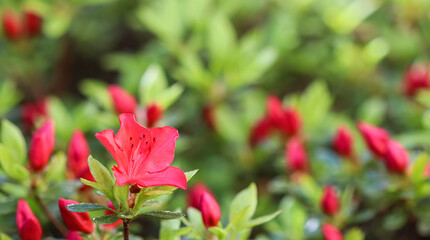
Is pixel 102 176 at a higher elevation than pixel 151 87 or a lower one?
lower

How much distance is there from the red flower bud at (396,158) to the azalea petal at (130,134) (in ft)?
2.08

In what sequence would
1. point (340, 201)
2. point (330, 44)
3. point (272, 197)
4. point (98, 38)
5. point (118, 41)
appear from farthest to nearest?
1. point (118, 41)
2. point (98, 38)
3. point (330, 44)
4. point (272, 197)
5. point (340, 201)

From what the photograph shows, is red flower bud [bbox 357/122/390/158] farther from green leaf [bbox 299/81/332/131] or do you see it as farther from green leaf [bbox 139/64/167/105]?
green leaf [bbox 139/64/167/105]

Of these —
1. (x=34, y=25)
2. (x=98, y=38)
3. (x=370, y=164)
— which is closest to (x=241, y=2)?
(x=98, y=38)

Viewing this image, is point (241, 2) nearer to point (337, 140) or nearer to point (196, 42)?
point (196, 42)

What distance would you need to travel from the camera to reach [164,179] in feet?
2.54

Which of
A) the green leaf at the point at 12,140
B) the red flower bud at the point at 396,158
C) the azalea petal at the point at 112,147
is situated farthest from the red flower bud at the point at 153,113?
the red flower bud at the point at 396,158

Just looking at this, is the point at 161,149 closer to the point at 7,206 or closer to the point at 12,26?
the point at 7,206

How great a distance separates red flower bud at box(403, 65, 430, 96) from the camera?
5.03ft

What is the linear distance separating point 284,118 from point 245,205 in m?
0.51

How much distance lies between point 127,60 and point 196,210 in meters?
0.88

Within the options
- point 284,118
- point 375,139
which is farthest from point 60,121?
point 375,139

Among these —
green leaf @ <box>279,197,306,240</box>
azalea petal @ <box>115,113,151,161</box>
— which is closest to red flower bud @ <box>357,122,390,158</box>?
green leaf @ <box>279,197,306,240</box>

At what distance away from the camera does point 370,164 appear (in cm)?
133
